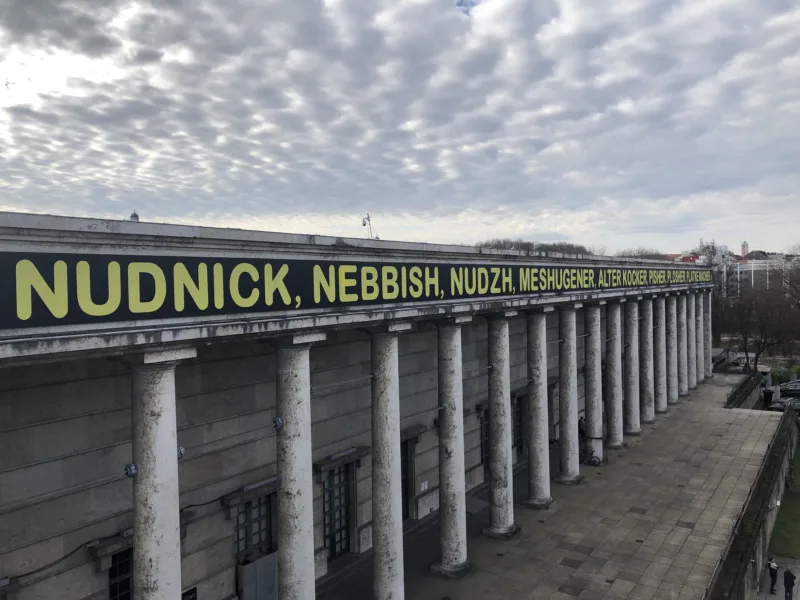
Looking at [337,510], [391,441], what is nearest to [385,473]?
[391,441]

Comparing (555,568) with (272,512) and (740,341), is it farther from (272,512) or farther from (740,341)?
(740,341)

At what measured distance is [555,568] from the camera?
1759 cm

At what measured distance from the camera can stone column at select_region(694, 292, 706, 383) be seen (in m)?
46.6

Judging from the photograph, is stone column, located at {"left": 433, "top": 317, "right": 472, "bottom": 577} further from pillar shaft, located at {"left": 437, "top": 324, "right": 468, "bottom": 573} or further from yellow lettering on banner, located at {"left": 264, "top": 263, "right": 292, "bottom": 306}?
yellow lettering on banner, located at {"left": 264, "top": 263, "right": 292, "bottom": 306}

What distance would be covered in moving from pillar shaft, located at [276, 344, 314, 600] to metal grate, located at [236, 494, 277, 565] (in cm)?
296

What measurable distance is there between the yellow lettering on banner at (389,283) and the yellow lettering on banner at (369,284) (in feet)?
0.75

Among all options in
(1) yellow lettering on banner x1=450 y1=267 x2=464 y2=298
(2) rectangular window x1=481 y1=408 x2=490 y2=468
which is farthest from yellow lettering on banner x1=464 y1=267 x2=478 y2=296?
(2) rectangular window x1=481 y1=408 x2=490 y2=468

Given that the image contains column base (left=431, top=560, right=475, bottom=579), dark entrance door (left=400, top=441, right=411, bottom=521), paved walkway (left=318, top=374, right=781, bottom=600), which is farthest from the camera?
dark entrance door (left=400, top=441, right=411, bottom=521)

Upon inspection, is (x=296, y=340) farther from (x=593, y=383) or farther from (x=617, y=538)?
(x=593, y=383)

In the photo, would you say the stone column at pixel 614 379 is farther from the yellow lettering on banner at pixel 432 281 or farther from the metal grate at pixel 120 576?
the metal grate at pixel 120 576

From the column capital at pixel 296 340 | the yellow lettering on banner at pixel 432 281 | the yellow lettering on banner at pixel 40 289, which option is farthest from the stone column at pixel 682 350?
the yellow lettering on banner at pixel 40 289

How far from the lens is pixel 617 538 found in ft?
64.4

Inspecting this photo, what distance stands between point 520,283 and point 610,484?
1033 cm

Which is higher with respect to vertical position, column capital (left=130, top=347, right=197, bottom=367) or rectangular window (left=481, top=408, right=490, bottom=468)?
column capital (left=130, top=347, right=197, bottom=367)
